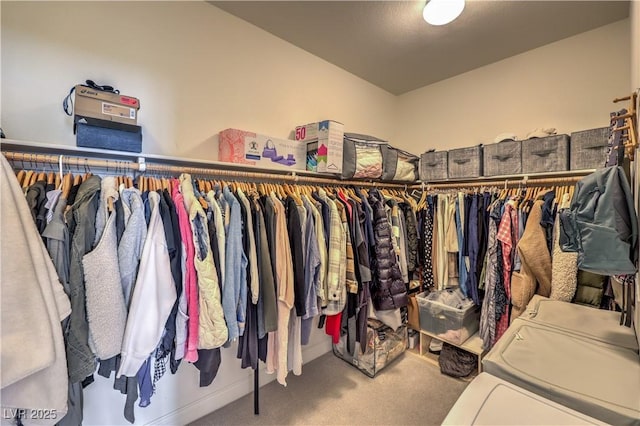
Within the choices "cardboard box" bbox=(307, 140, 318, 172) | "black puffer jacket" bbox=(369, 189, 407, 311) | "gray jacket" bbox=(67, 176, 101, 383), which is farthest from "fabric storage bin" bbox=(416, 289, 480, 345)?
"gray jacket" bbox=(67, 176, 101, 383)

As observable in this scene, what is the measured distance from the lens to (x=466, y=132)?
2.74 meters

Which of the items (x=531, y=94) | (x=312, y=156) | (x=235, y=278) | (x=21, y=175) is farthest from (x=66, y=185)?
(x=531, y=94)

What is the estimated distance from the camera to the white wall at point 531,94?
1994 mm

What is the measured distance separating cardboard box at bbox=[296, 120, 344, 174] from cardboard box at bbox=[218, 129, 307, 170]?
0.55 feet

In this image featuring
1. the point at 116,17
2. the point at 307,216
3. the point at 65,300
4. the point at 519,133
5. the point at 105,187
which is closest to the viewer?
the point at 65,300

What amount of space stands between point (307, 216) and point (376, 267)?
0.75m

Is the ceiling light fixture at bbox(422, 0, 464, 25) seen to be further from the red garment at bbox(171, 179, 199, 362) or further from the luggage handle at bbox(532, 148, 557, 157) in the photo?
the red garment at bbox(171, 179, 199, 362)

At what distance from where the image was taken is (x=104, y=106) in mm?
1283

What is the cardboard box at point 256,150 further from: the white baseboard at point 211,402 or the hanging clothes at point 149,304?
the white baseboard at point 211,402

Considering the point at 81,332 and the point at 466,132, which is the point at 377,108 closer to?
the point at 466,132

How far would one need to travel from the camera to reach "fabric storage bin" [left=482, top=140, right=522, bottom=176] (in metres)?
2.14

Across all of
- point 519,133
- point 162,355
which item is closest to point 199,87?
point 162,355

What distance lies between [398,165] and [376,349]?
168 cm

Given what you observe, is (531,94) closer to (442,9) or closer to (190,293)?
(442,9)
